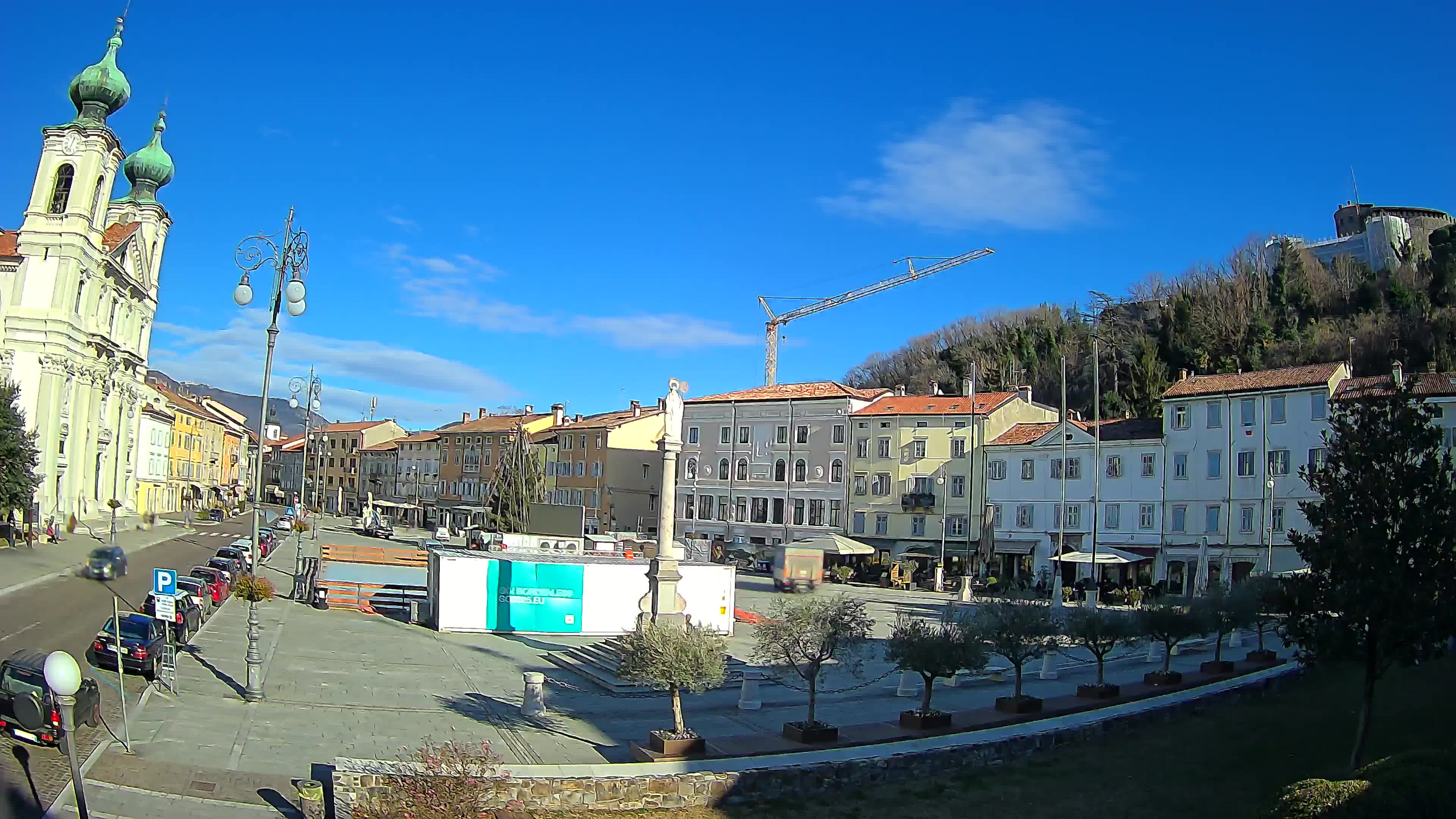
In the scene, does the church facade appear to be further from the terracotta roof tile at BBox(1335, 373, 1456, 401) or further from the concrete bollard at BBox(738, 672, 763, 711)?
the terracotta roof tile at BBox(1335, 373, 1456, 401)

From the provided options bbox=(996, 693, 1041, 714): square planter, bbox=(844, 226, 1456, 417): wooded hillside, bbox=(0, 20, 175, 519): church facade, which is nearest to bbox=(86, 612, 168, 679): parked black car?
bbox=(996, 693, 1041, 714): square planter

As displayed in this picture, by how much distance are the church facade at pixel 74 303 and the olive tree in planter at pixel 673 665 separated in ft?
153

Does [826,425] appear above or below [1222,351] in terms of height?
below

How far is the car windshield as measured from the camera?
20969 mm

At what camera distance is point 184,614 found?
1006 inches

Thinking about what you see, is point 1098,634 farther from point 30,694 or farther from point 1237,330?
point 1237,330

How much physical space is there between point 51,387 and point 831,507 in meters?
47.1

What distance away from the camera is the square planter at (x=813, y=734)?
1609 cm

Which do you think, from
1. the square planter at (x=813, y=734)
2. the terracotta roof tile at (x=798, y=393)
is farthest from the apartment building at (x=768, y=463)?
the square planter at (x=813, y=734)

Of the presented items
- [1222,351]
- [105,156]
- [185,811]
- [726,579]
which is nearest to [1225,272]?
[1222,351]

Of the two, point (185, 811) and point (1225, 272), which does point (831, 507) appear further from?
point (185, 811)

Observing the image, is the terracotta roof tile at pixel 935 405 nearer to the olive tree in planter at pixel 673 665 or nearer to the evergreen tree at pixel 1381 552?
the evergreen tree at pixel 1381 552

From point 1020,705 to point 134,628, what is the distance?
61.1 ft

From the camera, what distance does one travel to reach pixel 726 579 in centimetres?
3244
